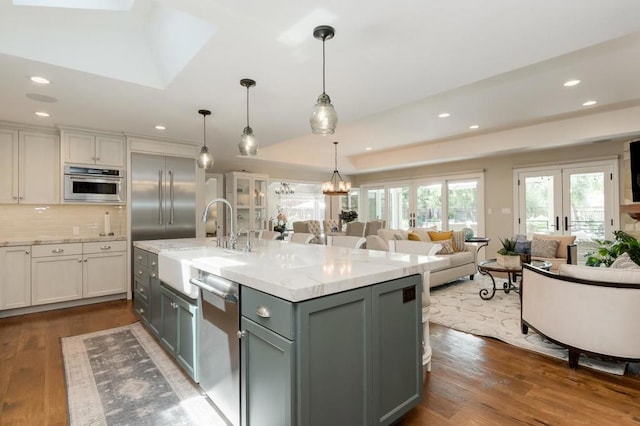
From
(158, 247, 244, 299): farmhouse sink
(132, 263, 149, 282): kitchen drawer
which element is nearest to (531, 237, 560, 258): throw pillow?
(158, 247, 244, 299): farmhouse sink

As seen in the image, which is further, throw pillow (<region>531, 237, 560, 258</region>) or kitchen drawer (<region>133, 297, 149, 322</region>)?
throw pillow (<region>531, 237, 560, 258</region>)

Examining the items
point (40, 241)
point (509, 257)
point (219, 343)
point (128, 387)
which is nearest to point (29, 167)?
point (40, 241)

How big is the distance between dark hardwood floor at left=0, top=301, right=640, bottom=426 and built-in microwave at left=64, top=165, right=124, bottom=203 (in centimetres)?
189

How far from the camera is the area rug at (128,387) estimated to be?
1.88 metres

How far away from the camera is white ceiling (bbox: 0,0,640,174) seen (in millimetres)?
1897

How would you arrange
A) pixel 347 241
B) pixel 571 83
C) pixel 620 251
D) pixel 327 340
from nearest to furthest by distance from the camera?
pixel 327 340 < pixel 347 241 < pixel 571 83 < pixel 620 251

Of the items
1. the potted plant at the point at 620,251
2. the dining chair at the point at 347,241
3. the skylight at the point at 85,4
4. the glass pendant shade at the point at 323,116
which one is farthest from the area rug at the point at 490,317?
the skylight at the point at 85,4

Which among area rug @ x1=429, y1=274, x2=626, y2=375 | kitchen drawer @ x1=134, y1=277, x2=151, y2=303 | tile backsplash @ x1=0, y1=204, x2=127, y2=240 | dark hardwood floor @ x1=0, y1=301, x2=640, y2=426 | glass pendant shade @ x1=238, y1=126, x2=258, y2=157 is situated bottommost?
dark hardwood floor @ x1=0, y1=301, x2=640, y2=426

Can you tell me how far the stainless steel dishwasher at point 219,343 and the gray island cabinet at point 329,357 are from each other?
4.1 inches

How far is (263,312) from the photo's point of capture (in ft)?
4.54

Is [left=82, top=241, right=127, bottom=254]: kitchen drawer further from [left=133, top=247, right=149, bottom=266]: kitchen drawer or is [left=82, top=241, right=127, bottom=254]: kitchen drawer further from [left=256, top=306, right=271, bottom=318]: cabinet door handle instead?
[left=256, top=306, right=271, bottom=318]: cabinet door handle

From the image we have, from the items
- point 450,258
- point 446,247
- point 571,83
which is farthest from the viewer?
point 446,247

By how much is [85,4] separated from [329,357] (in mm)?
3065

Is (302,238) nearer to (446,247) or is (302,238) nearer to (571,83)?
(446,247)
